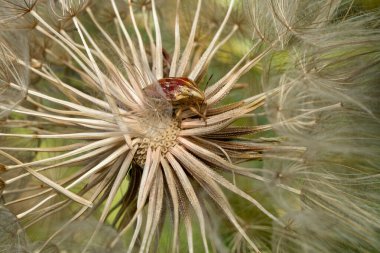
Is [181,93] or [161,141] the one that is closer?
[181,93]

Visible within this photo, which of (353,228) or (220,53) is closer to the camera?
(353,228)

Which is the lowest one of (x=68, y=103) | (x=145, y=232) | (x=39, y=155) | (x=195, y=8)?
(x=145, y=232)

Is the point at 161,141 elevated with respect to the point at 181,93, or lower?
lower

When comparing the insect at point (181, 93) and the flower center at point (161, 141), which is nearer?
the insect at point (181, 93)

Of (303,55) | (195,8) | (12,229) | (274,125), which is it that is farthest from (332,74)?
(12,229)

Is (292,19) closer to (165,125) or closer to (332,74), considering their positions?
(332,74)
